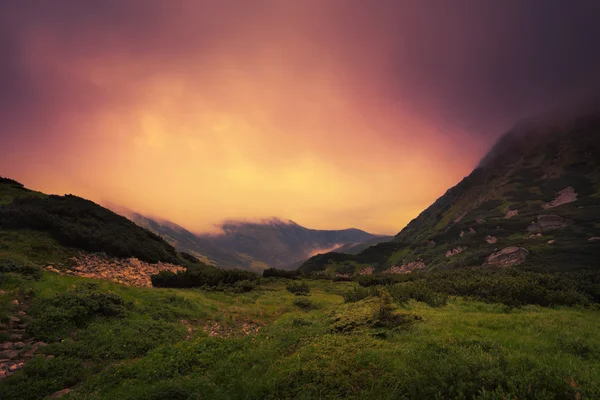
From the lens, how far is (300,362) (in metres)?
10.5

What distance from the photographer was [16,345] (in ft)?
37.9

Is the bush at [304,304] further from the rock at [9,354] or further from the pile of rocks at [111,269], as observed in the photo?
the rock at [9,354]

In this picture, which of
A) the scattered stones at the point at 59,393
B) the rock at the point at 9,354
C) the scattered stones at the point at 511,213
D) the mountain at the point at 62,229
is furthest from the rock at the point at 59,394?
the scattered stones at the point at 511,213

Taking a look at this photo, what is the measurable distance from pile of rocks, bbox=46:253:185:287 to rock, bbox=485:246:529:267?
77.5 metres

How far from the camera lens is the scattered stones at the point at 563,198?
116 metres

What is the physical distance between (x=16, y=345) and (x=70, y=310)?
2.86 m

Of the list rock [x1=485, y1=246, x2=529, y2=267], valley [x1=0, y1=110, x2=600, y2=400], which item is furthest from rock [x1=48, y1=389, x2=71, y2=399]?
rock [x1=485, y1=246, x2=529, y2=267]

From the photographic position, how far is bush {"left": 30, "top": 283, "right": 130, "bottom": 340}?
13086 millimetres

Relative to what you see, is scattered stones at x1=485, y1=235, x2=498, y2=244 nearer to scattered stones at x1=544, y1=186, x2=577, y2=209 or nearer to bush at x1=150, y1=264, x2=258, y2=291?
scattered stones at x1=544, y1=186, x2=577, y2=209

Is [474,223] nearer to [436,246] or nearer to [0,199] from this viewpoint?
[436,246]

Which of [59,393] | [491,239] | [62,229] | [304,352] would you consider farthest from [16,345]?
[491,239]

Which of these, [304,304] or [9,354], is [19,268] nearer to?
[9,354]

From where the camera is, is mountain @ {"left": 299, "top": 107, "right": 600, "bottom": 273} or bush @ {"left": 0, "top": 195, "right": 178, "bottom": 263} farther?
mountain @ {"left": 299, "top": 107, "right": 600, "bottom": 273}

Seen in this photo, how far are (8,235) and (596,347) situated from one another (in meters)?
40.3
